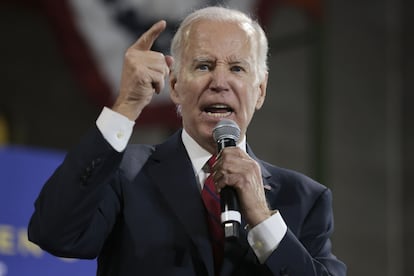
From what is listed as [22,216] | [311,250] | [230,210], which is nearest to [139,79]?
[230,210]

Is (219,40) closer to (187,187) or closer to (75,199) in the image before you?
(187,187)

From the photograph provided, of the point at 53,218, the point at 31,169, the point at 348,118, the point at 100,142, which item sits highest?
the point at 100,142

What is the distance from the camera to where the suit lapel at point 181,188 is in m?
1.75

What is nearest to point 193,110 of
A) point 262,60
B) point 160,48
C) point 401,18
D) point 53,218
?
point 262,60

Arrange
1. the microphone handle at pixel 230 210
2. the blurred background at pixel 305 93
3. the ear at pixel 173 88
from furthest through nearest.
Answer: the blurred background at pixel 305 93, the ear at pixel 173 88, the microphone handle at pixel 230 210

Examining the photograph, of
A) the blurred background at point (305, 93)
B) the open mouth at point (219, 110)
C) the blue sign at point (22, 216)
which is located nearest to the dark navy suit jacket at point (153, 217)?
the open mouth at point (219, 110)

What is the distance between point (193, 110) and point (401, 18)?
4.93 m

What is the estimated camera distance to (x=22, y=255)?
9.43 ft

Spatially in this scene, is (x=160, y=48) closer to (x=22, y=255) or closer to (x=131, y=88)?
(x=22, y=255)

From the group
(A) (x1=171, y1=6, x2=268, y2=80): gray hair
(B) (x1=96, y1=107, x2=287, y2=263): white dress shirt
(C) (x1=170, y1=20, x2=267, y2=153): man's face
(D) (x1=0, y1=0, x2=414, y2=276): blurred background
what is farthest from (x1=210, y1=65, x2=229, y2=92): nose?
(D) (x1=0, y1=0, x2=414, y2=276): blurred background

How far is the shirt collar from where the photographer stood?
1877 millimetres

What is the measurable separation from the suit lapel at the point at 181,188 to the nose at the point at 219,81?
0.55 ft

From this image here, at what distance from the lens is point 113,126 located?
1661 millimetres

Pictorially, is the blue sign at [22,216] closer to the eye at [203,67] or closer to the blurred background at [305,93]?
the eye at [203,67]
